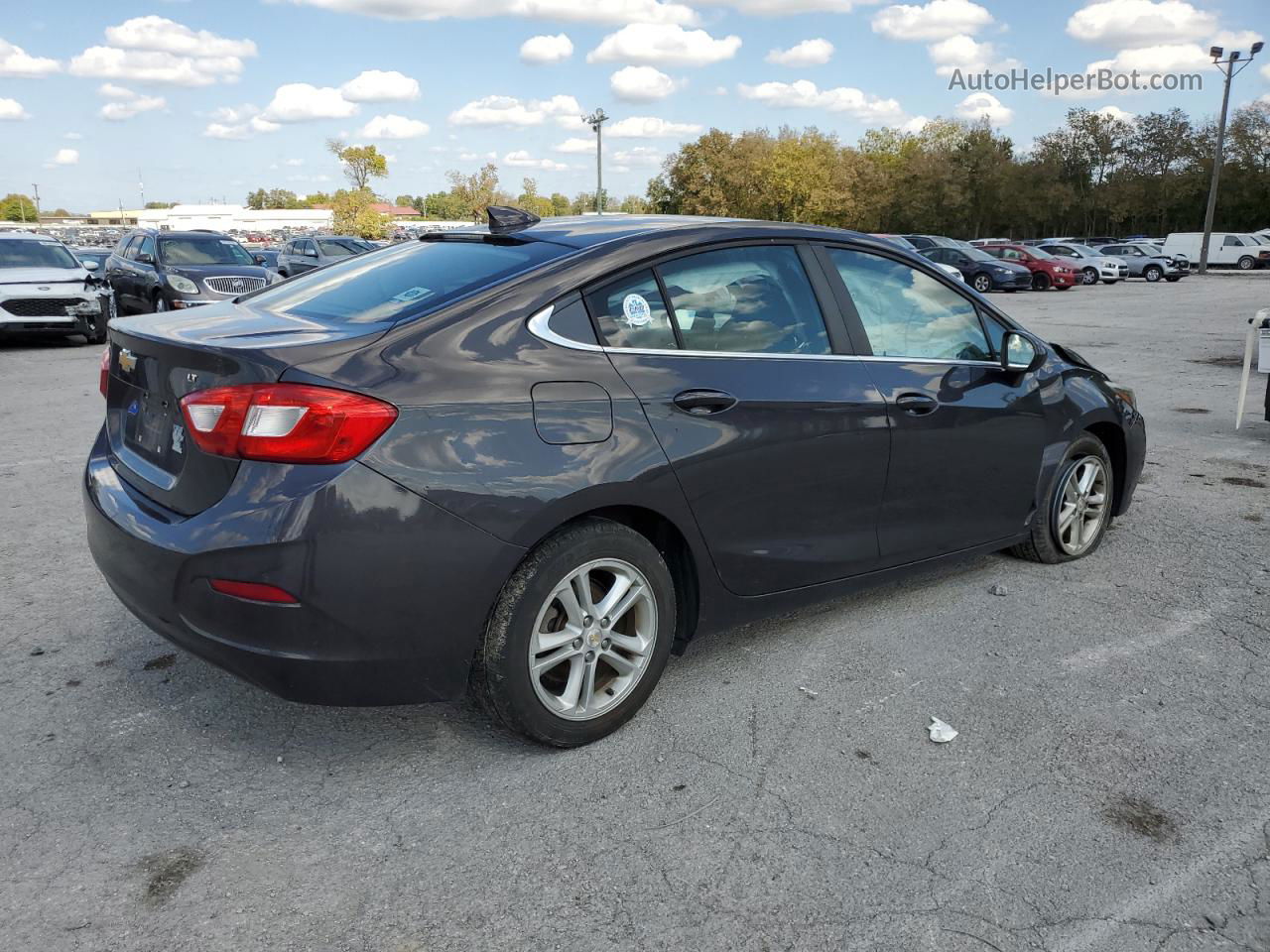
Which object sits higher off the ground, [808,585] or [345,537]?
[345,537]

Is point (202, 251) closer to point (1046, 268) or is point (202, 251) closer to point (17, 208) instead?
point (1046, 268)

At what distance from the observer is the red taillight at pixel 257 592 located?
8.71ft

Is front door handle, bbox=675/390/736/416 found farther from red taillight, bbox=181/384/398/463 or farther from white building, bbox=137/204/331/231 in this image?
white building, bbox=137/204/331/231

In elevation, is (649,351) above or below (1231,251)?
above

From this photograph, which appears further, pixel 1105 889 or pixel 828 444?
pixel 828 444

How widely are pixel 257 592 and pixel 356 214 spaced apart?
75.4 meters

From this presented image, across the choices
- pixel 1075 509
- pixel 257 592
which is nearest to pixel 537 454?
pixel 257 592

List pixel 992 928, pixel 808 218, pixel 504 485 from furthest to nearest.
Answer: pixel 808 218 < pixel 504 485 < pixel 992 928

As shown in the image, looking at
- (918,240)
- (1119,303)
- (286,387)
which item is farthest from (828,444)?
(918,240)

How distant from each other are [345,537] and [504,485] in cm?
45

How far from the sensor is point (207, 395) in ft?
9.21

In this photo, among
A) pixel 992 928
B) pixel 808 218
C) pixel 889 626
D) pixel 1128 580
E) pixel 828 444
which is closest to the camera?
pixel 992 928

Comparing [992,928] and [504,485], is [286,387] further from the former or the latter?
[992,928]

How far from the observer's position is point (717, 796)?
297 cm
